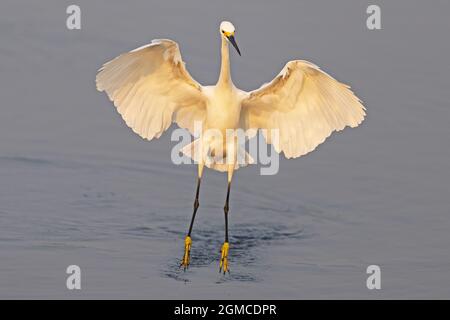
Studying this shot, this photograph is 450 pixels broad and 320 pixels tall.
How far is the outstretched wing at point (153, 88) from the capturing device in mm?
12278

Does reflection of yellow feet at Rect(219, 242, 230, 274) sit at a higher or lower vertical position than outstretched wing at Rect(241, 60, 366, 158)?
lower

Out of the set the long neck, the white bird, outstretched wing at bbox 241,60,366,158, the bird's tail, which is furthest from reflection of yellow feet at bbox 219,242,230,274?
the long neck

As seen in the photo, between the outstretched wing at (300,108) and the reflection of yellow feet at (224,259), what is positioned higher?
the outstretched wing at (300,108)

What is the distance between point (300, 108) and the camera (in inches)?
516

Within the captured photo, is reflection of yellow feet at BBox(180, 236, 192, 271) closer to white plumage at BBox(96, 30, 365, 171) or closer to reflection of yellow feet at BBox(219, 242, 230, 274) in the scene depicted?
reflection of yellow feet at BBox(219, 242, 230, 274)

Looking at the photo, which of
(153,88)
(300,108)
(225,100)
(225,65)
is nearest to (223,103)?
(225,100)

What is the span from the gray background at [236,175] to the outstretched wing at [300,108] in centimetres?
102

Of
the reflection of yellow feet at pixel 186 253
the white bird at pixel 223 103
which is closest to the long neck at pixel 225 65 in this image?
the white bird at pixel 223 103

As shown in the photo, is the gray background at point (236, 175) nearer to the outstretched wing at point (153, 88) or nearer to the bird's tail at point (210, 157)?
the bird's tail at point (210, 157)

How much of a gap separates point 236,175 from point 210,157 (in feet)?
5.72

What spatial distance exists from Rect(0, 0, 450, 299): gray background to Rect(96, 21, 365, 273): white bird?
0.70 metres

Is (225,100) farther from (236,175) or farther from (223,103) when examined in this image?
(236,175)

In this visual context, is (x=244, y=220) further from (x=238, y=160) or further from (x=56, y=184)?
(x=56, y=184)

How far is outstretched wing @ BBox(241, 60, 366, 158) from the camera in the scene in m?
12.5
